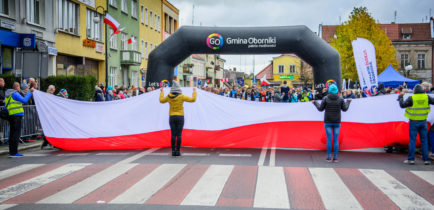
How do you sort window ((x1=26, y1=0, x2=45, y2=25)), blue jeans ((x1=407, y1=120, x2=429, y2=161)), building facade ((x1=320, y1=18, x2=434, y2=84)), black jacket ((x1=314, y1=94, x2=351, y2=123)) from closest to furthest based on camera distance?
blue jeans ((x1=407, y1=120, x2=429, y2=161)) < black jacket ((x1=314, y1=94, x2=351, y2=123)) < window ((x1=26, y1=0, x2=45, y2=25)) < building facade ((x1=320, y1=18, x2=434, y2=84))

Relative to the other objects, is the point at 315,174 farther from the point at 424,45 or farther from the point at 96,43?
the point at 424,45

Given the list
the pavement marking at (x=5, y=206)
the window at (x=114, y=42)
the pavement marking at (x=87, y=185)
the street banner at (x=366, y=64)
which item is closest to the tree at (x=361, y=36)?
the window at (x=114, y=42)

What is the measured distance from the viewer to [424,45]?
75625mm

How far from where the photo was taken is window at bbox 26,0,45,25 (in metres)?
24.0

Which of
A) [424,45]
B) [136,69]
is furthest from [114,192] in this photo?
[424,45]

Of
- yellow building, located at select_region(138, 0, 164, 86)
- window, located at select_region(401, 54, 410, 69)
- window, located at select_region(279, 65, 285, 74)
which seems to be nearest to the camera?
yellow building, located at select_region(138, 0, 164, 86)

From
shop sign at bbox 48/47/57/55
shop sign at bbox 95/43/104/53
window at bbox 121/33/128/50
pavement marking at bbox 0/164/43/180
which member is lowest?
pavement marking at bbox 0/164/43/180

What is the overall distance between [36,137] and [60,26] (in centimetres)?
1462

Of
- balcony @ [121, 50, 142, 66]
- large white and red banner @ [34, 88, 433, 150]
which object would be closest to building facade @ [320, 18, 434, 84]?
balcony @ [121, 50, 142, 66]

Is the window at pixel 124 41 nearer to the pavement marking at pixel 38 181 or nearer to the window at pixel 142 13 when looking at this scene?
the window at pixel 142 13

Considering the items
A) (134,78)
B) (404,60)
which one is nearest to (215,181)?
(134,78)

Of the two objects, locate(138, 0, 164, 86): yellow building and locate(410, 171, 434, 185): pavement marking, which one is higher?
locate(138, 0, 164, 86): yellow building

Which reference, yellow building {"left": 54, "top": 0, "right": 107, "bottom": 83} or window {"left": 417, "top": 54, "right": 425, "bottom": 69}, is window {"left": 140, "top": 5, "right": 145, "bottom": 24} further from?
window {"left": 417, "top": 54, "right": 425, "bottom": 69}

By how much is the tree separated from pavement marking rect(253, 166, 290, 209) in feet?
124
